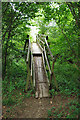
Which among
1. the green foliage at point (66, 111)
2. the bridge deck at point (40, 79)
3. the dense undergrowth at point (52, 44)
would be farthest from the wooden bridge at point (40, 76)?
the green foliage at point (66, 111)

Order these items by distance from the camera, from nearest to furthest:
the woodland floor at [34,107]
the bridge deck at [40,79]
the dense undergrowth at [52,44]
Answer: the dense undergrowth at [52,44] < the woodland floor at [34,107] < the bridge deck at [40,79]

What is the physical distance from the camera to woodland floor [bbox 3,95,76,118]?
13.6 ft

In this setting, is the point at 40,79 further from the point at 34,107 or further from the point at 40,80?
the point at 34,107

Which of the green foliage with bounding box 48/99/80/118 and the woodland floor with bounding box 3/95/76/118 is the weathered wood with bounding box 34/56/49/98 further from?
the green foliage with bounding box 48/99/80/118

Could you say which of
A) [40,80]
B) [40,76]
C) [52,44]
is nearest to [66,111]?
[40,80]

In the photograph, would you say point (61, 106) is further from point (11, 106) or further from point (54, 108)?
point (11, 106)

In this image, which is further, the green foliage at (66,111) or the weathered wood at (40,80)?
the weathered wood at (40,80)

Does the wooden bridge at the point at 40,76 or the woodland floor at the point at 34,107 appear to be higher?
the wooden bridge at the point at 40,76

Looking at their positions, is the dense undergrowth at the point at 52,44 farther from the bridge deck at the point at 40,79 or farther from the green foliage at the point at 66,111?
the bridge deck at the point at 40,79

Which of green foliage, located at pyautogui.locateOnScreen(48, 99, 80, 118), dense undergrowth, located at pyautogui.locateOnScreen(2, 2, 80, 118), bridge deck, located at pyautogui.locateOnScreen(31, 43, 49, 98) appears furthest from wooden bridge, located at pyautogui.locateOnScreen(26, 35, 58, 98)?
green foliage, located at pyautogui.locateOnScreen(48, 99, 80, 118)

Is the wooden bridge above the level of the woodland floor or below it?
above

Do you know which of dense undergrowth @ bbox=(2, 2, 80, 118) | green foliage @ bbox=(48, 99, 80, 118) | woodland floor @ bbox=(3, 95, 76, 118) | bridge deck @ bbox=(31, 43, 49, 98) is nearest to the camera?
dense undergrowth @ bbox=(2, 2, 80, 118)

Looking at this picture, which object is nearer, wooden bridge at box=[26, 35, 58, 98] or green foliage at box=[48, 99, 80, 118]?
green foliage at box=[48, 99, 80, 118]

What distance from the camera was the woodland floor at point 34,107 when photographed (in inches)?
163
